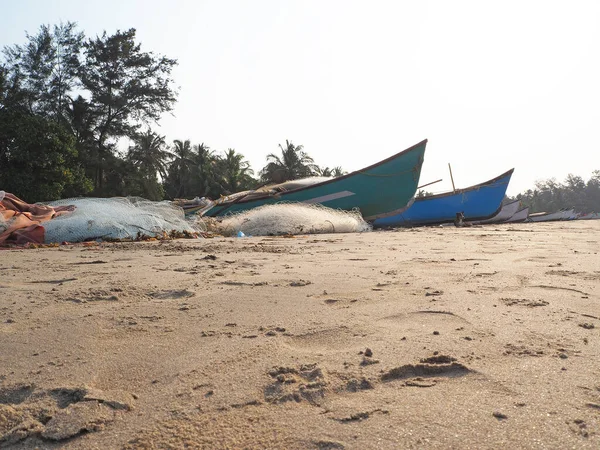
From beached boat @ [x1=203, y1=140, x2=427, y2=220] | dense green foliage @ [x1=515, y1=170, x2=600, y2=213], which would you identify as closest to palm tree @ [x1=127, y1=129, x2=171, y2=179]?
beached boat @ [x1=203, y1=140, x2=427, y2=220]

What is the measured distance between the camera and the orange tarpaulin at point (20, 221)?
602 centimetres

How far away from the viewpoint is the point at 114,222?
6.88 metres

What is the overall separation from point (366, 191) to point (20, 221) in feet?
30.4

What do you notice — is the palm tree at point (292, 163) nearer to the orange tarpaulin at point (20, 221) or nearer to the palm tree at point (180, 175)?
the palm tree at point (180, 175)

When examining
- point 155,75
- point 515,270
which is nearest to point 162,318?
point 515,270

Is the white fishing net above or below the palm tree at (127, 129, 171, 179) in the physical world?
below

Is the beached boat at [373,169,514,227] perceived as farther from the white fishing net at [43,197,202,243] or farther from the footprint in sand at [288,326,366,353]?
the footprint in sand at [288,326,366,353]

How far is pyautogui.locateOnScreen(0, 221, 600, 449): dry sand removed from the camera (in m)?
1.11

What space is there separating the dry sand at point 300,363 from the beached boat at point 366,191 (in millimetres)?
10027

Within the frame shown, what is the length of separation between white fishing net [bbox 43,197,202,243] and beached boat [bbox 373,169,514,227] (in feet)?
30.4

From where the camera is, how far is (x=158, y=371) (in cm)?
146

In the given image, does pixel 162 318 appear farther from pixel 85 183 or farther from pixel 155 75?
pixel 155 75

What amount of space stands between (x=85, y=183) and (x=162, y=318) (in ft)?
69.4

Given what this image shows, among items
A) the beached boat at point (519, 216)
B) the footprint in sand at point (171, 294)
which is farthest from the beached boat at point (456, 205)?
the footprint in sand at point (171, 294)
